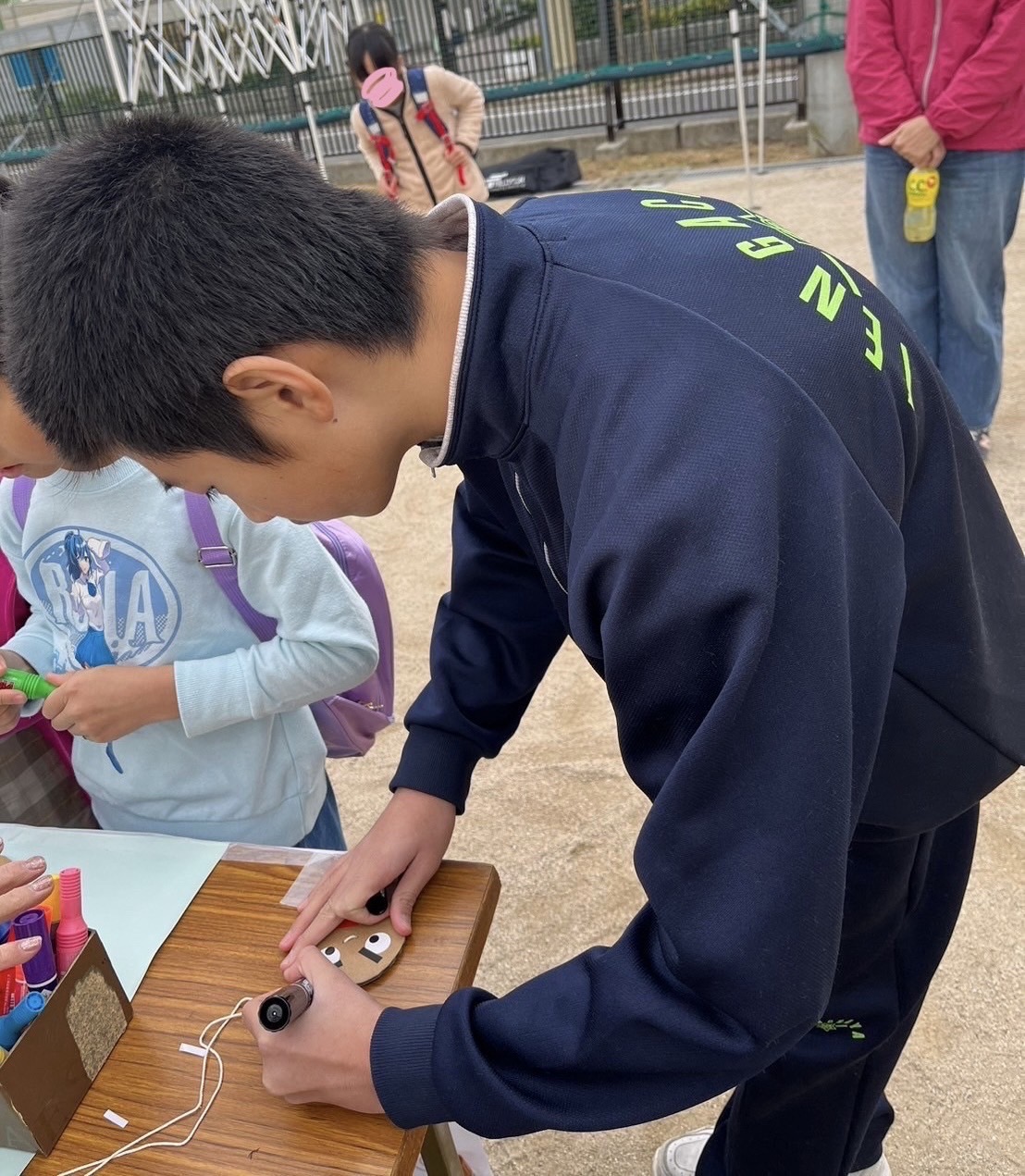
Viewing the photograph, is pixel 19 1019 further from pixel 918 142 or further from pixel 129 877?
pixel 918 142

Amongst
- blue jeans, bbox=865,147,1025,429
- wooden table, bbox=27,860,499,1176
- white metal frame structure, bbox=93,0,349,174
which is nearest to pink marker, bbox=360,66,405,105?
white metal frame structure, bbox=93,0,349,174

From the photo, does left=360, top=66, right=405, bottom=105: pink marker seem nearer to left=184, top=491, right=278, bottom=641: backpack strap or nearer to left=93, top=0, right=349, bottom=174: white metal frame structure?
left=93, top=0, right=349, bottom=174: white metal frame structure

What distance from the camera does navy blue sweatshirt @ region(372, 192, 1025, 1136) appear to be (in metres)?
0.71

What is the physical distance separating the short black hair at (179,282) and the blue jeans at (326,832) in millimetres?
869

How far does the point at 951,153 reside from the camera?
3.16m

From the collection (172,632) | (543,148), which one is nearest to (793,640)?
(172,632)

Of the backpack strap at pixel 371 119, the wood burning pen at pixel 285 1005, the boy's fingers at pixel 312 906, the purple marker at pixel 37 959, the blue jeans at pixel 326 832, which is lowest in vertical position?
the blue jeans at pixel 326 832

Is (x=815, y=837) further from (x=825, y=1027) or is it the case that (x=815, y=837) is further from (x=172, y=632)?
(x=172, y=632)

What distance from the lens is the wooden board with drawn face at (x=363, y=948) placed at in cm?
103

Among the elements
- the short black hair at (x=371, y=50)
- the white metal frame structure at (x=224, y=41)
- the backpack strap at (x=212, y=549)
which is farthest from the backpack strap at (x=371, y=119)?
the backpack strap at (x=212, y=549)

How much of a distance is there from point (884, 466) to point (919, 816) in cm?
38

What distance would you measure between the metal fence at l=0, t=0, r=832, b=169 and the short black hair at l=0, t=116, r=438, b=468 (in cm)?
851

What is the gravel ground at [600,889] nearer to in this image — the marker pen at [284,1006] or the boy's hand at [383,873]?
the boy's hand at [383,873]

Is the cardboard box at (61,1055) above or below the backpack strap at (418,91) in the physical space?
below
